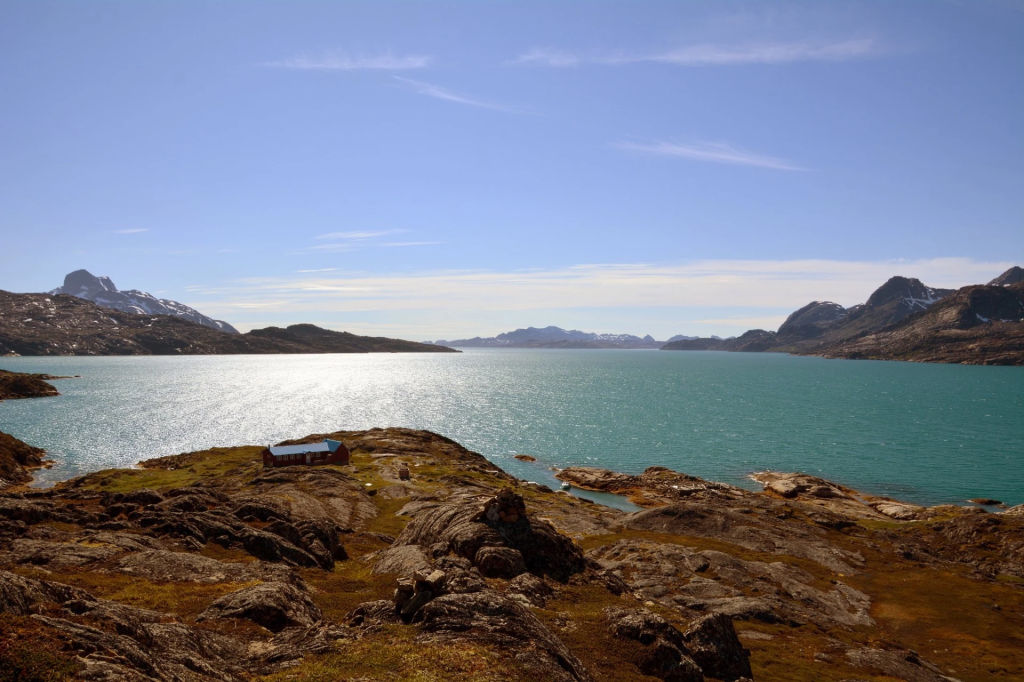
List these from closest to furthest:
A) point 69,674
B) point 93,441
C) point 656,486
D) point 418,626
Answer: point 69,674 → point 418,626 → point 656,486 → point 93,441

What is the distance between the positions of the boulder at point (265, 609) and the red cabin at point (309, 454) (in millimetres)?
81259

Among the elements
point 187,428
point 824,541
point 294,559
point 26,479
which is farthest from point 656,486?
point 187,428

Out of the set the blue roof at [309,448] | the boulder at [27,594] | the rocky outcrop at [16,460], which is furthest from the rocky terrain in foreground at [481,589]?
the rocky outcrop at [16,460]

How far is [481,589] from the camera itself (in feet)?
85.7

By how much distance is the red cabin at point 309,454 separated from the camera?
4055 inches

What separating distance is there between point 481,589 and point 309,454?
88.5 m

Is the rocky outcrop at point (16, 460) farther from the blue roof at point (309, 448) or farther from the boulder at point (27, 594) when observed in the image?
the boulder at point (27, 594)

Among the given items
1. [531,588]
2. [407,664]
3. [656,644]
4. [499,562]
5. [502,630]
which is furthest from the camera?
[499,562]

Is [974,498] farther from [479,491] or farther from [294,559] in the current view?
[294,559]

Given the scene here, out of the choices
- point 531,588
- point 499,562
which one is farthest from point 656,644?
point 499,562

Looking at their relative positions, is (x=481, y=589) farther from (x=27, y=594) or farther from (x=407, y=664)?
(x=27, y=594)

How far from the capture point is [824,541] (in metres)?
72.6

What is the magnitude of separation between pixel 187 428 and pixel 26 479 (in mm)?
69280

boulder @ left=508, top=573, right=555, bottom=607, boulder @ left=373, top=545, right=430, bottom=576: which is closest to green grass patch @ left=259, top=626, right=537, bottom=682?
boulder @ left=508, top=573, right=555, bottom=607
